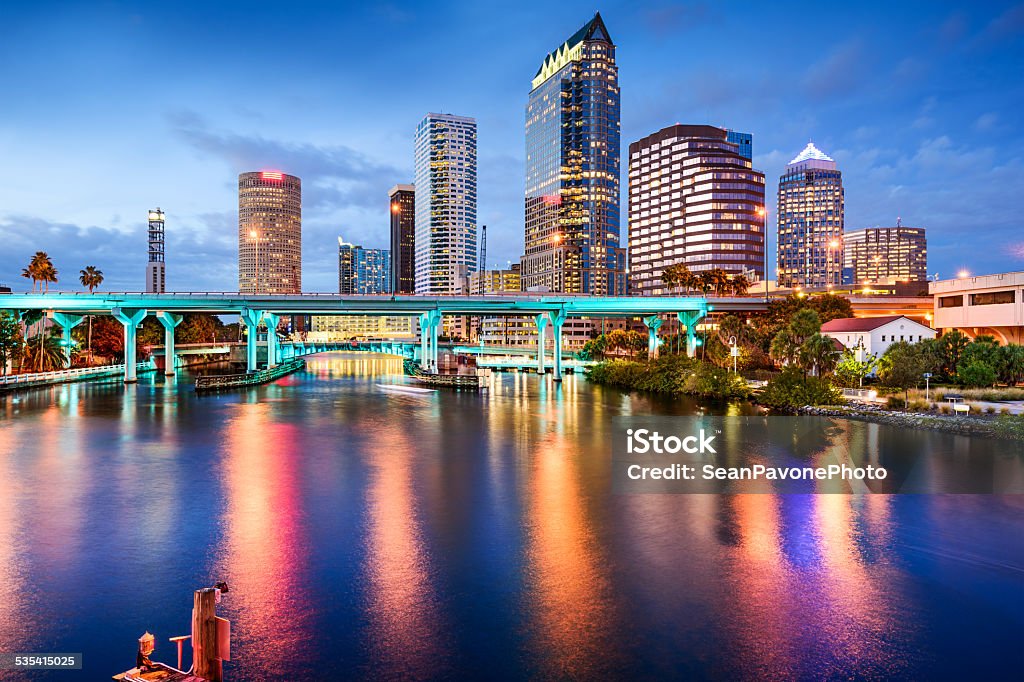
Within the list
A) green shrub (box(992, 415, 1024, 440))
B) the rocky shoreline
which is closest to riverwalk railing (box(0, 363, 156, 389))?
the rocky shoreline

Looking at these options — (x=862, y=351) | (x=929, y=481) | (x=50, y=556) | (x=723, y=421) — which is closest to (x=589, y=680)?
(x=50, y=556)

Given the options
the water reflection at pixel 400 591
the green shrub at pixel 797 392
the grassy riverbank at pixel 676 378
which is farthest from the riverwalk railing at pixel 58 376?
the green shrub at pixel 797 392

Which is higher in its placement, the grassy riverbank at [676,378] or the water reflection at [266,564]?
the grassy riverbank at [676,378]

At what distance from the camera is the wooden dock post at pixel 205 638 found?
12.2 meters

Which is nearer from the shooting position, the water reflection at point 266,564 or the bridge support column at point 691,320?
the water reflection at point 266,564

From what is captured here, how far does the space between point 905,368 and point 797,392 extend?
1114 centimetres

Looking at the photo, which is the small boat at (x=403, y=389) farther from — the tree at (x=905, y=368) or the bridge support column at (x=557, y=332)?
the tree at (x=905, y=368)

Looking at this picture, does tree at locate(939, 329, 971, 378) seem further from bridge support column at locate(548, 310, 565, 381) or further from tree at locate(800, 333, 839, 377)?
bridge support column at locate(548, 310, 565, 381)

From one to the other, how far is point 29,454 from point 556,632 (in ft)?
124

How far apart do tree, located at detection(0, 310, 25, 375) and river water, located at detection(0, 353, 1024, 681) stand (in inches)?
2306

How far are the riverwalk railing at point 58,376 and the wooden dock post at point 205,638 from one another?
86.5m

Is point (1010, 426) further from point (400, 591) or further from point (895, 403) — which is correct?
point (400, 591)

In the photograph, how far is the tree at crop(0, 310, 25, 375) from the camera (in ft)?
274

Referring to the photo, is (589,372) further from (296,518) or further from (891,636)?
(891,636)
